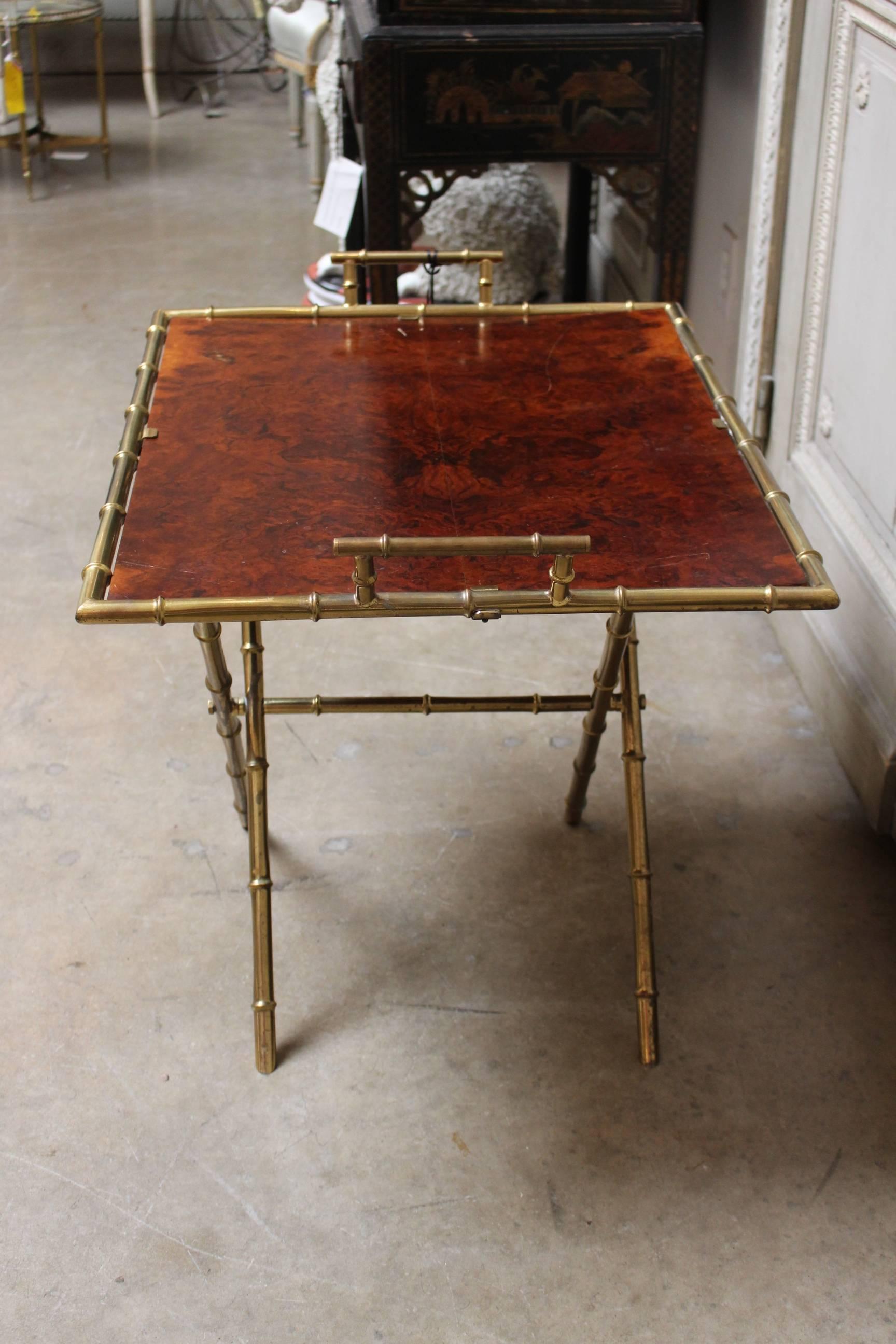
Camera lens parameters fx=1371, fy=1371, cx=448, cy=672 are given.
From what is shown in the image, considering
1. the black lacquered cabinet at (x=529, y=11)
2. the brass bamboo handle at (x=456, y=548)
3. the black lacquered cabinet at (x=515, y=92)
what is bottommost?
the brass bamboo handle at (x=456, y=548)

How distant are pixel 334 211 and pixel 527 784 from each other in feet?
4.97

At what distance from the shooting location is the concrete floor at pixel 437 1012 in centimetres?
162

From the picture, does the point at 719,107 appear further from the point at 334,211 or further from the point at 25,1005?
the point at 25,1005

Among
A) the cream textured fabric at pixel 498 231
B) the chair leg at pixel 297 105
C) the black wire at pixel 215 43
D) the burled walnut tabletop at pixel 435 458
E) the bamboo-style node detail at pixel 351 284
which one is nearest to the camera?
the burled walnut tabletop at pixel 435 458

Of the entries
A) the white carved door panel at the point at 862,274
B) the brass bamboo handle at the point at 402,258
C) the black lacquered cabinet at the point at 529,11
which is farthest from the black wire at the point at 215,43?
the brass bamboo handle at the point at 402,258

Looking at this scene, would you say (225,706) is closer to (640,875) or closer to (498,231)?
(640,875)

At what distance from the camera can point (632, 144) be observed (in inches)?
122

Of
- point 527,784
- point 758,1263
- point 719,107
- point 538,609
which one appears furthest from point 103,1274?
point 719,107

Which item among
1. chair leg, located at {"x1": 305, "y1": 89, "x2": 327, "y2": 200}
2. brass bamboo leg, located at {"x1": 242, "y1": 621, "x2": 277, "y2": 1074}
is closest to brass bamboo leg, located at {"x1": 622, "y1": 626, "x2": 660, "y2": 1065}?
brass bamboo leg, located at {"x1": 242, "y1": 621, "x2": 277, "y2": 1074}

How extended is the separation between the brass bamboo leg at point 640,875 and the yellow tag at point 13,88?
417 centimetres

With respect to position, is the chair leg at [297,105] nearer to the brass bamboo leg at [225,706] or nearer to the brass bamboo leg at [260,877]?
the brass bamboo leg at [225,706]

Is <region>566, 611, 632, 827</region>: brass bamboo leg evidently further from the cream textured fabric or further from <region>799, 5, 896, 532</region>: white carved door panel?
the cream textured fabric

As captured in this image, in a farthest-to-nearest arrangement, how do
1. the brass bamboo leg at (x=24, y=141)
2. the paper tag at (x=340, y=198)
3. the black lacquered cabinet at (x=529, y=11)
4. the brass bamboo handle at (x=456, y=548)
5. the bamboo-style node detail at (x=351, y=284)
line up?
1. the brass bamboo leg at (x=24, y=141)
2. the paper tag at (x=340, y=198)
3. the black lacquered cabinet at (x=529, y=11)
4. the bamboo-style node detail at (x=351, y=284)
5. the brass bamboo handle at (x=456, y=548)

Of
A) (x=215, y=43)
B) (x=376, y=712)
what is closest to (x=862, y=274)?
(x=376, y=712)
